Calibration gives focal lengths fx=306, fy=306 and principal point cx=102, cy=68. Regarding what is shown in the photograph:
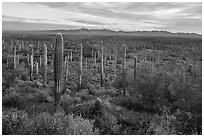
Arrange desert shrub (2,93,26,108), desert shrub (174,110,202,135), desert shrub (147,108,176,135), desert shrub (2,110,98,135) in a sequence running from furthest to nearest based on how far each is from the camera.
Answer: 1. desert shrub (2,93,26,108)
2. desert shrub (174,110,202,135)
3. desert shrub (147,108,176,135)
4. desert shrub (2,110,98,135)

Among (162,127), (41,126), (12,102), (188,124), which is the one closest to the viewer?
(41,126)

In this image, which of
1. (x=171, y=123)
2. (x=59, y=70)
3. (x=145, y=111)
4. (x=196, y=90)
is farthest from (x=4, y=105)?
(x=196, y=90)

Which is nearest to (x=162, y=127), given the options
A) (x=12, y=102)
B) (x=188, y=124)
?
(x=188, y=124)

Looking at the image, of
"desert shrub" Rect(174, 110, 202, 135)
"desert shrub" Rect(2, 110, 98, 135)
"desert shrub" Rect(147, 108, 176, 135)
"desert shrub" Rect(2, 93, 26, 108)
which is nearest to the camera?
"desert shrub" Rect(2, 110, 98, 135)

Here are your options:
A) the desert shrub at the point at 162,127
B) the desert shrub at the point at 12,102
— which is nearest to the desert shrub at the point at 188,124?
the desert shrub at the point at 162,127

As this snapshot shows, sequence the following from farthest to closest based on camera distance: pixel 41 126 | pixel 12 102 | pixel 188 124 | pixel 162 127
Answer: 1. pixel 12 102
2. pixel 188 124
3. pixel 162 127
4. pixel 41 126

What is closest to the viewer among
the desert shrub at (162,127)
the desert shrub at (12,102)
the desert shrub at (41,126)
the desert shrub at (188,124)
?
the desert shrub at (41,126)

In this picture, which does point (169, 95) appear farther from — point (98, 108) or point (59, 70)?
point (59, 70)

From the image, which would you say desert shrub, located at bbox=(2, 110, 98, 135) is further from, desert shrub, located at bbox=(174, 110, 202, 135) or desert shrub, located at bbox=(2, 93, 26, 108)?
desert shrub, located at bbox=(2, 93, 26, 108)

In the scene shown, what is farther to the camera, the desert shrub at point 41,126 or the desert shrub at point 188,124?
the desert shrub at point 188,124

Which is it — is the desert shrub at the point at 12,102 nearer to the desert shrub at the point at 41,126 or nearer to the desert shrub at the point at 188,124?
the desert shrub at the point at 41,126

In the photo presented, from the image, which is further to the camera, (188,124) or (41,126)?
(188,124)

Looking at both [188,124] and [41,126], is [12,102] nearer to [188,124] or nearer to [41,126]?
[41,126]

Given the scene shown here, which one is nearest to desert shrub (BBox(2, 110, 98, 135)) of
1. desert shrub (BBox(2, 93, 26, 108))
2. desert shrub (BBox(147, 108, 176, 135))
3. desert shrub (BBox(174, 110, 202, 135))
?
desert shrub (BBox(147, 108, 176, 135))
